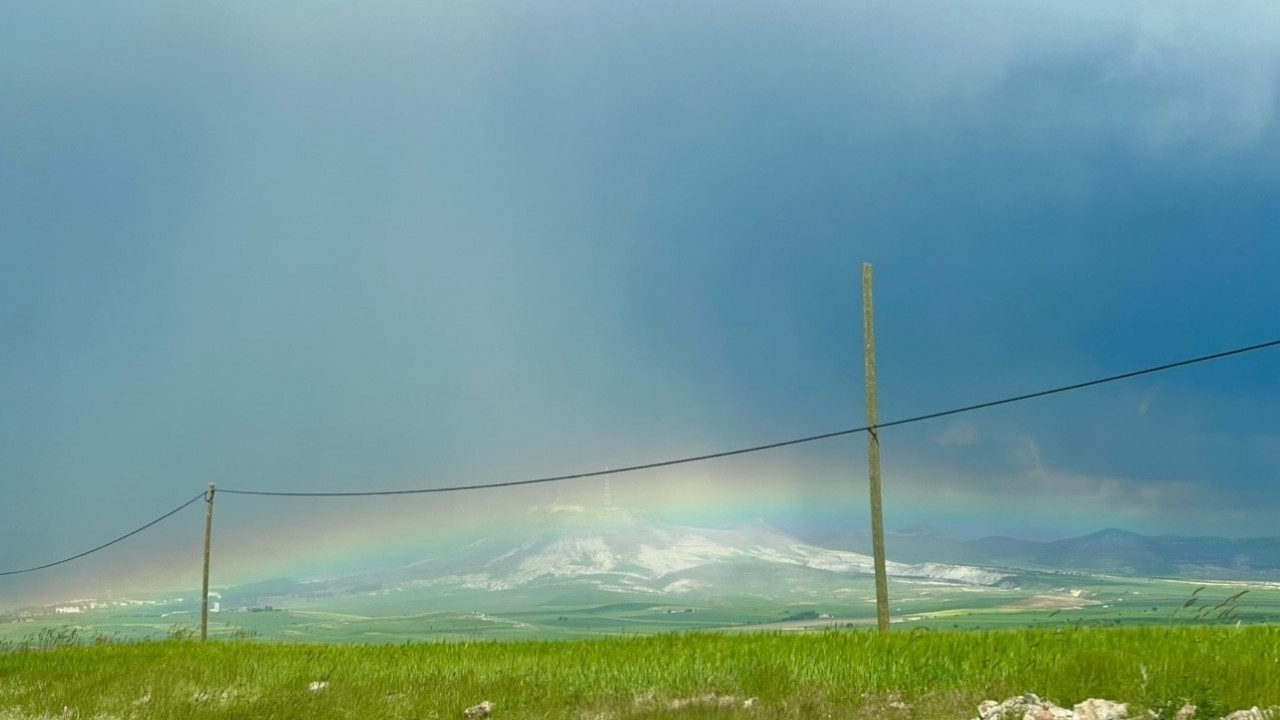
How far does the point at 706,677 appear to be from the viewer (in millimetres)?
Result: 14211

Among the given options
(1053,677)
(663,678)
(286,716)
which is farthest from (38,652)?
(1053,677)

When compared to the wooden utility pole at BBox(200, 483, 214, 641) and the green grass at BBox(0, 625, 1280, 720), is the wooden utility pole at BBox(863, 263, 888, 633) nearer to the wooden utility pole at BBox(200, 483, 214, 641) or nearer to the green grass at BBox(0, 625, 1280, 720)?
the green grass at BBox(0, 625, 1280, 720)

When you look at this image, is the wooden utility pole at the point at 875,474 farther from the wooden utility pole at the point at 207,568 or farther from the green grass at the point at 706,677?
the wooden utility pole at the point at 207,568

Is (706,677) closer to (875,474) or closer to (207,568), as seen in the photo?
(875,474)

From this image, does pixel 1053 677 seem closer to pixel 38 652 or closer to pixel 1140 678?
pixel 1140 678

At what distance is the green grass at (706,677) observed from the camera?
1187cm

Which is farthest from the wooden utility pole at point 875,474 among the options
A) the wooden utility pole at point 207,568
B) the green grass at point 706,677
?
the wooden utility pole at point 207,568

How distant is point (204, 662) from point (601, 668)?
1241 cm

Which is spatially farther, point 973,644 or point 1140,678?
point 973,644

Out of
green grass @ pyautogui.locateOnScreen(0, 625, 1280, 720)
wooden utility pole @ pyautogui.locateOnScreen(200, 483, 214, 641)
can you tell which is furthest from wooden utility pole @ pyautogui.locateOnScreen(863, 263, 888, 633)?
wooden utility pole @ pyautogui.locateOnScreen(200, 483, 214, 641)

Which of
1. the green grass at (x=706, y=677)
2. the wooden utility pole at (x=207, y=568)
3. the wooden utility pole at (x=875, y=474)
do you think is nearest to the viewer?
the green grass at (x=706, y=677)

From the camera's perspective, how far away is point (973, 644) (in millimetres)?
16234

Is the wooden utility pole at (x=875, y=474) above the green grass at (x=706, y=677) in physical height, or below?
above

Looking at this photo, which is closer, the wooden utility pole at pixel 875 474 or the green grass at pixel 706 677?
the green grass at pixel 706 677
